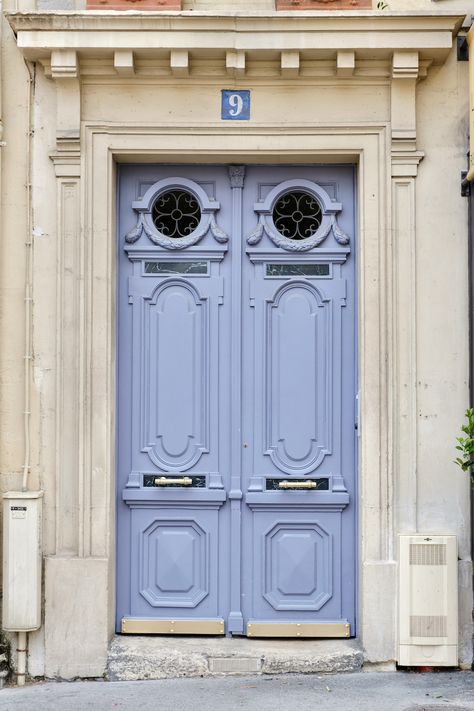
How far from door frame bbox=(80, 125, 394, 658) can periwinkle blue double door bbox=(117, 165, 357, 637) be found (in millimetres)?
188

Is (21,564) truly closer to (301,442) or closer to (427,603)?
(301,442)

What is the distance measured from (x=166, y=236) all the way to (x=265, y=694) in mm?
3038

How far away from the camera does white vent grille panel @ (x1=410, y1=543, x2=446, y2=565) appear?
18.5 ft

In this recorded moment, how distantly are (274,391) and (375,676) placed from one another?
6.37 ft

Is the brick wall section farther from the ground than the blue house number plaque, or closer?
farther from the ground

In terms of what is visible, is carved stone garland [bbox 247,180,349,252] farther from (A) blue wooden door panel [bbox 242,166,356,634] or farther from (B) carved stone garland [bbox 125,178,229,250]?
(B) carved stone garland [bbox 125,178,229,250]

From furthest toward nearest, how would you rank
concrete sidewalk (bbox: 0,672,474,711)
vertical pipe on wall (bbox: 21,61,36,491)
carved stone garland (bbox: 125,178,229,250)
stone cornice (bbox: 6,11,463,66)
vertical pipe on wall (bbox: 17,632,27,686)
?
carved stone garland (bbox: 125,178,229,250) < vertical pipe on wall (bbox: 21,61,36,491) < vertical pipe on wall (bbox: 17,632,27,686) < stone cornice (bbox: 6,11,463,66) < concrete sidewalk (bbox: 0,672,474,711)

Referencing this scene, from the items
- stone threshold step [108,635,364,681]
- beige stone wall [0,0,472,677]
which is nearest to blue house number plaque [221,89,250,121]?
beige stone wall [0,0,472,677]

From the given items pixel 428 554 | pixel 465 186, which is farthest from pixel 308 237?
pixel 428 554

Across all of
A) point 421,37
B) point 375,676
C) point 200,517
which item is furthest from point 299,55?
point 375,676

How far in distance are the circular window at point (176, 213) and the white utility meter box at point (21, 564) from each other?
2.01m

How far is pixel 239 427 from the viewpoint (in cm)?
600

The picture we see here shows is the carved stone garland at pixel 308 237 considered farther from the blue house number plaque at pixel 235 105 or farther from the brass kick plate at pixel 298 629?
the brass kick plate at pixel 298 629

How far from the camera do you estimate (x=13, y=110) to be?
587 cm
